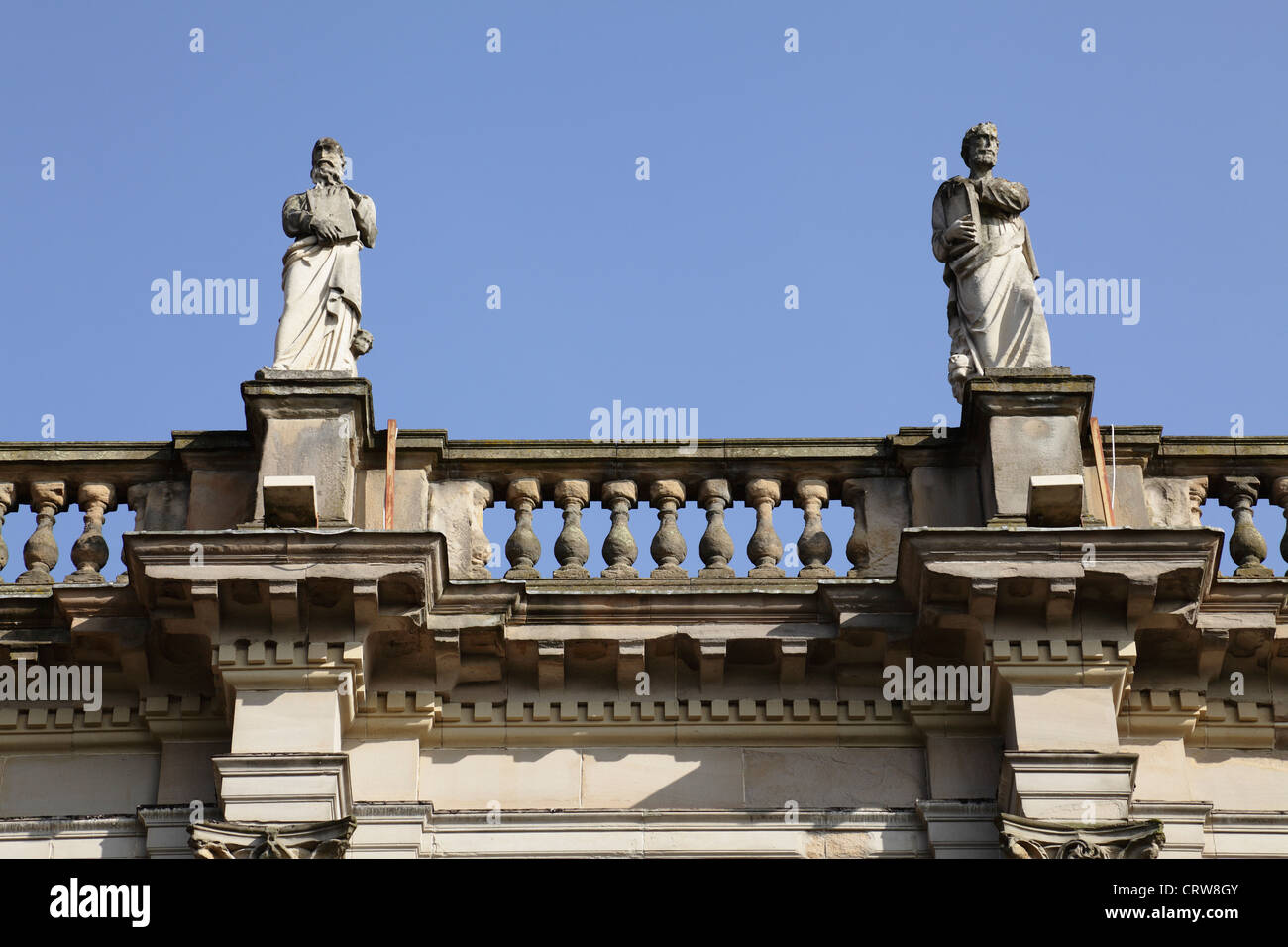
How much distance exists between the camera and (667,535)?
60.2 ft

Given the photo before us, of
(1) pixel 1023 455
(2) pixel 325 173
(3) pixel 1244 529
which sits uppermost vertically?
(2) pixel 325 173

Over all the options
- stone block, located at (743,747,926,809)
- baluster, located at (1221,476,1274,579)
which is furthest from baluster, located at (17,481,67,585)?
baluster, located at (1221,476,1274,579)

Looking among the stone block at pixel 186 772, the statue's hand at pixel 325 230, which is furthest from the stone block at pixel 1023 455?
the stone block at pixel 186 772

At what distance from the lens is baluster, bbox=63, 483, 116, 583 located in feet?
59.4

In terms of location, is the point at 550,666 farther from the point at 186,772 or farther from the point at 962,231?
the point at 962,231

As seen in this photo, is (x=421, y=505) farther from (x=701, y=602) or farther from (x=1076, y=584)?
(x=1076, y=584)

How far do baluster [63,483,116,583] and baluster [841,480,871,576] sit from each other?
4701 mm

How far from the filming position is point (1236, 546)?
18266 mm

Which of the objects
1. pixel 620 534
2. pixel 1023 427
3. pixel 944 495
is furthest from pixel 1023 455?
pixel 620 534

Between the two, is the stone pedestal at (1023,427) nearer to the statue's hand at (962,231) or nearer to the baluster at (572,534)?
the statue's hand at (962,231)

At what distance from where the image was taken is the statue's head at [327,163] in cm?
1952

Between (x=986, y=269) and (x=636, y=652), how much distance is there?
3.66 m

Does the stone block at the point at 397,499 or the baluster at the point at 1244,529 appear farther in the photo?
the stone block at the point at 397,499

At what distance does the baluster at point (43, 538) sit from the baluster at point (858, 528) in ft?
16.5
